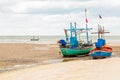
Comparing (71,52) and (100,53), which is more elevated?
(100,53)

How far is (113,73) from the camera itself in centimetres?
1825

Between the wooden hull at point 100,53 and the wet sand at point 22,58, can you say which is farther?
the wooden hull at point 100,53

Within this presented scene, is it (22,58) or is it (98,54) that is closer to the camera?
(98,54)

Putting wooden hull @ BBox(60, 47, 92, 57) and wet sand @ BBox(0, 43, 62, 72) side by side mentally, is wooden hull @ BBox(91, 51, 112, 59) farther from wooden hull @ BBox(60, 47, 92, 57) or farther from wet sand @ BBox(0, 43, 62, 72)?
wooden hull @ BBox(60, 47, 92, 57)

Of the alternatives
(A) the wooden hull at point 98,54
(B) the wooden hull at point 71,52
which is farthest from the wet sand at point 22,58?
(A) the wooden hull at point 98,54

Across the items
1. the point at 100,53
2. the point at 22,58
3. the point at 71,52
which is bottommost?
the point at 22,58

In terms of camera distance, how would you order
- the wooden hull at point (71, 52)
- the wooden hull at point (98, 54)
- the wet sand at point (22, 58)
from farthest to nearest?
the wooden hull at point (71, 52), the wooden hull at point (98, 54), the wet sand at point (22, 58)

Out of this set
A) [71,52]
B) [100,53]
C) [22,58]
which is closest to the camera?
[100,53]

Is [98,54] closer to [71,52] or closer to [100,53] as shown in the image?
[100,53]

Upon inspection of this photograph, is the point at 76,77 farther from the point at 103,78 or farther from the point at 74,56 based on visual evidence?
the point at 74,56

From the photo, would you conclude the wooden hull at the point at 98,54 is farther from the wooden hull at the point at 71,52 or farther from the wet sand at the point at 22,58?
the wooden hull at the point at 71,52

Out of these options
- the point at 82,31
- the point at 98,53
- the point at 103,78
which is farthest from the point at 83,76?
the point at 82,31

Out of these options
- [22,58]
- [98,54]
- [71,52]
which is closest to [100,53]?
[98,54]

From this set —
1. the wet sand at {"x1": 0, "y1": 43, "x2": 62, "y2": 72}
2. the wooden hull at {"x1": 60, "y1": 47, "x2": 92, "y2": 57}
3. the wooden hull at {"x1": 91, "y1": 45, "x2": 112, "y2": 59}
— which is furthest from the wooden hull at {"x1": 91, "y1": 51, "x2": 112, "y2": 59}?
the wooden hull at {"x1": 60, "y1": 47, "x2": 92, "y2": 57}
